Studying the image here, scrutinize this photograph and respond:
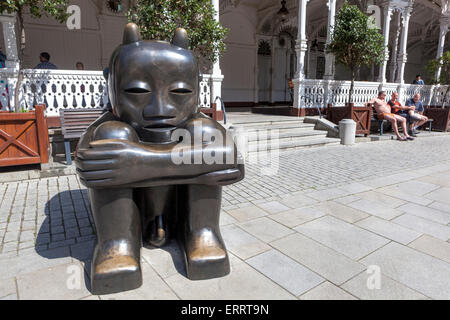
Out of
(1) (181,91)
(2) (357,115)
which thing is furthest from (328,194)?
(2) (357,115)

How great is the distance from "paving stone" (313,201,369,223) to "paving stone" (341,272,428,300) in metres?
1.13

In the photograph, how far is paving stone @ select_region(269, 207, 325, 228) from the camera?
322cm

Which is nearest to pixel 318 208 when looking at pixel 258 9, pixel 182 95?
pixel 182 95

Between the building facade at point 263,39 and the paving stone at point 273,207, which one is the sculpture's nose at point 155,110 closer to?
the paving stone at point 273,207

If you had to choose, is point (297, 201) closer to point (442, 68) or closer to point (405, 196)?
point (405, 196)

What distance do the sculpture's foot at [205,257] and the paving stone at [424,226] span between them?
7.11 ft

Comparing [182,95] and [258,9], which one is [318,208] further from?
[258,9]

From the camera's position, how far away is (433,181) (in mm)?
5000

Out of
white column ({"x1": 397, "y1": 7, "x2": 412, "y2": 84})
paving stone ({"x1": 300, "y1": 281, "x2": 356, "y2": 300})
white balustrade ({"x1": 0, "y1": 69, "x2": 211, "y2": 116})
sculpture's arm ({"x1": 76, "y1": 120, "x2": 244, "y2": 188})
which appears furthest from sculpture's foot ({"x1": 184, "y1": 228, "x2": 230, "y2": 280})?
white column ({"x1": 397, "y1": 7, "x2": 412, "y2": 84})

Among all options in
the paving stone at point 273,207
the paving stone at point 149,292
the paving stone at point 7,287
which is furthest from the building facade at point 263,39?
the paving stone at point 149,292

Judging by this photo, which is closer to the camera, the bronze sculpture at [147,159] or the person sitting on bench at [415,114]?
the bronze sculpture at [147,159]

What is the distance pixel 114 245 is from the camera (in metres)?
2.01

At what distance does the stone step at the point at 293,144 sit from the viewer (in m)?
6.93

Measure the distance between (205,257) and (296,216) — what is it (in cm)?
157
